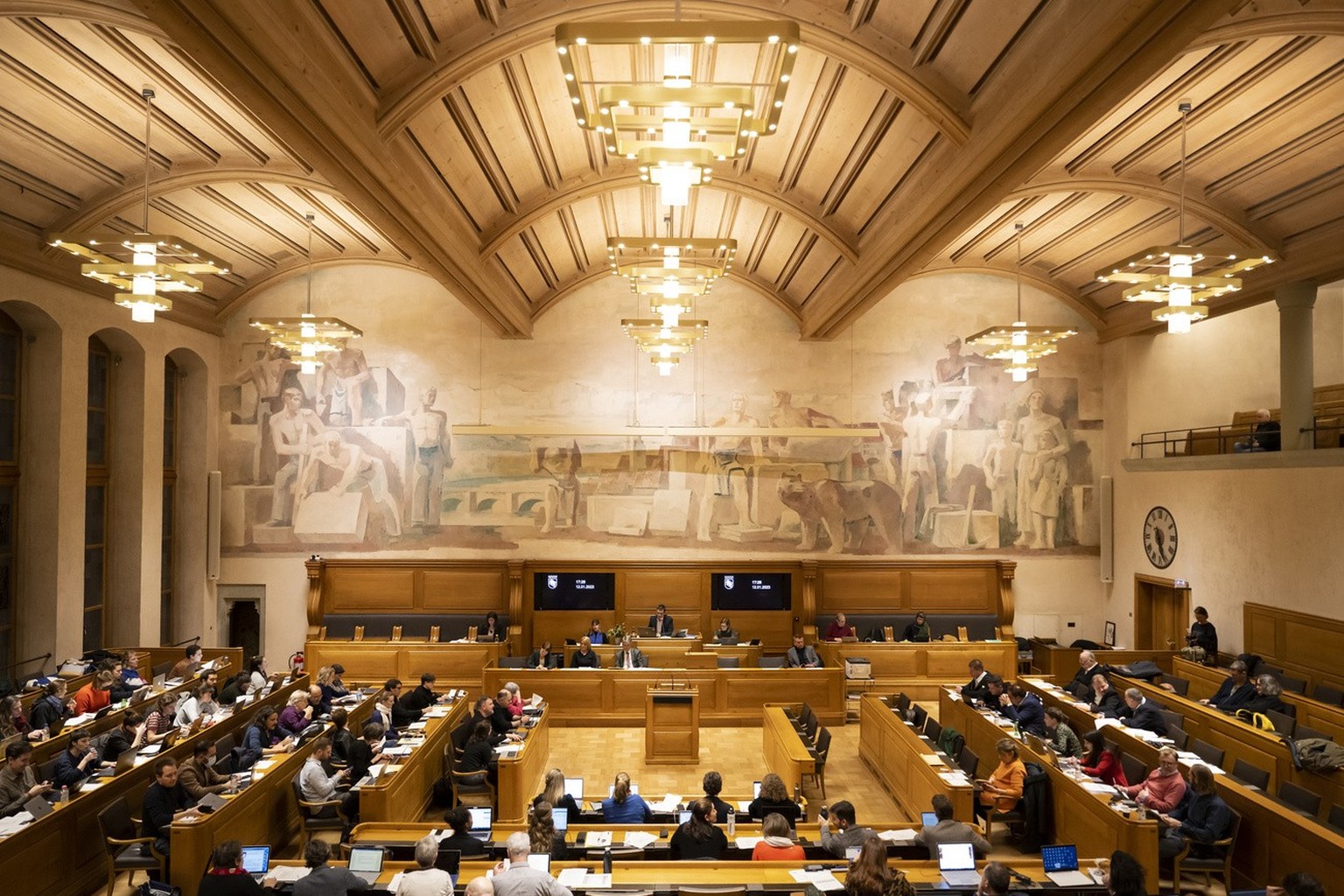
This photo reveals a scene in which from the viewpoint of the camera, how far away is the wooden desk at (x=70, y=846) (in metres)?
7.44

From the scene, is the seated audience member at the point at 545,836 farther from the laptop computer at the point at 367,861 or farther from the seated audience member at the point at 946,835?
the seated audience member at the point at 946,835

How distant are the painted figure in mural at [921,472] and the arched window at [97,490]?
14.2 m

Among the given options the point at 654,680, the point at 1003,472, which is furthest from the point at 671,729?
the point at 1003,472

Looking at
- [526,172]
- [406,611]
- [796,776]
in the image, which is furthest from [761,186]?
[406,611]

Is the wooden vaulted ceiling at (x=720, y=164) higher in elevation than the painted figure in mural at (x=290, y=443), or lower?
higher

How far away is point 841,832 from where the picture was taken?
7.50 metres

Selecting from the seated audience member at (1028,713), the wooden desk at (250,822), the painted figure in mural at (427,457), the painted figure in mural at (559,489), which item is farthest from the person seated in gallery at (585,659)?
the seated audience member at (1028,713)

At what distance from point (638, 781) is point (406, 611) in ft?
24.0

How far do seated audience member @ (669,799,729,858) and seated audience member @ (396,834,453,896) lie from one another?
186 cm

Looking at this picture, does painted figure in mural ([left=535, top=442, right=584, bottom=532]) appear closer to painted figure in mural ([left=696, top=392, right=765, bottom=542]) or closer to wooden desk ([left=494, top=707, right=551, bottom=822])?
painted figure in mural ([left=696, top=392, right=765, bottom=542])

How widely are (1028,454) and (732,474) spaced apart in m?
5.78

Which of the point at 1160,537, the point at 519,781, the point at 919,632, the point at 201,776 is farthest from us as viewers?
the point at 919,632

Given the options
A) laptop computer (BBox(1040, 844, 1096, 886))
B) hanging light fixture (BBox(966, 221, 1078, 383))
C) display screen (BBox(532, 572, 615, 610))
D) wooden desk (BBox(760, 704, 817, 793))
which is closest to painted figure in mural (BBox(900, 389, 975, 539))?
hanging light fixture (BBox(966, 221, 1078, 383))

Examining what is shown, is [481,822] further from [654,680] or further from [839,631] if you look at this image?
[839,631]
